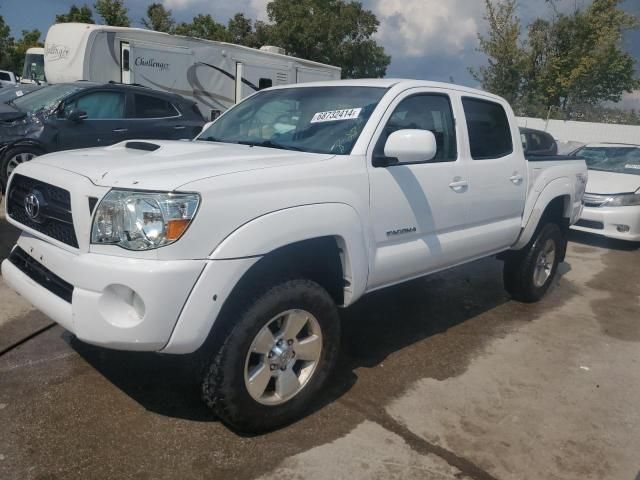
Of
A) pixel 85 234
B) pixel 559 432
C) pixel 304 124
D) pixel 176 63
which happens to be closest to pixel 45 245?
pixel 85 234

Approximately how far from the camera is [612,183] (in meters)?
8.61

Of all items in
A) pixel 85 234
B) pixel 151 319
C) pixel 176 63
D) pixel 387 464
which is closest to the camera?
pixel 151 319

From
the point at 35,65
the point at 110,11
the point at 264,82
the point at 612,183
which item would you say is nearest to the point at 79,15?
the point at 110,11

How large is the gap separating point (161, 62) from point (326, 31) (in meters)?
22.6

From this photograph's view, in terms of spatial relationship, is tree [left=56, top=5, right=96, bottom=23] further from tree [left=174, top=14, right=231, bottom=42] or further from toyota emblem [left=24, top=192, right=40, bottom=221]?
toyota emblem [left=24, top=192, right=40, bottom=221]

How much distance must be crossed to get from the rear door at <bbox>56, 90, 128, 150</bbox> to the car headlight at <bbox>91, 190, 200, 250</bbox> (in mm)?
5682

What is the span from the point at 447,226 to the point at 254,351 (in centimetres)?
172

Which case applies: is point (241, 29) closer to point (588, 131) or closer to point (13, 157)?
point (588, 131)

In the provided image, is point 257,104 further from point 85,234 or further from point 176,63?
point 176,63

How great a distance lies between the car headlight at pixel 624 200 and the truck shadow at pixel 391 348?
9.67 feet

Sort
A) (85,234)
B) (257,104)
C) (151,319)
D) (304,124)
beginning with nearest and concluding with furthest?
(151,319), (85,234), (304,124), (257,104)

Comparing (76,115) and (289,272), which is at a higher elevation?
(76,115)

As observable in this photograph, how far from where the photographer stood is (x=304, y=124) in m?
3.62

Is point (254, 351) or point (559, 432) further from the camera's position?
point (559, 432)
